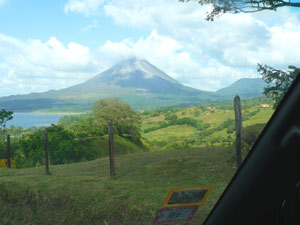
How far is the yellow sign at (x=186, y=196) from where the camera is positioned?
1869 mm

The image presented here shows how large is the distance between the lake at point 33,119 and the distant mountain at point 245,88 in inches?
49.4

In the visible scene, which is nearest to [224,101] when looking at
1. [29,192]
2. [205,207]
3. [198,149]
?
[198,149]

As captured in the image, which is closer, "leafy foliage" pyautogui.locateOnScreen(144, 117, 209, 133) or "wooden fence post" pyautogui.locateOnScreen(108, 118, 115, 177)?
"leafy foliage" pyautogui.locateOnScreen(144, 117, 209, 133)

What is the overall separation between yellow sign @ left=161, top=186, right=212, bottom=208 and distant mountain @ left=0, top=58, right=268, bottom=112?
28.4 inches

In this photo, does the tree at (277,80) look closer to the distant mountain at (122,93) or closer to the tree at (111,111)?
the distant mountain at (122,93)

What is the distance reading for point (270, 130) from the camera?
1527 mm

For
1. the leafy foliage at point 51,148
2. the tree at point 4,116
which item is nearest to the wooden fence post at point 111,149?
the leafy foliage at point 51,148

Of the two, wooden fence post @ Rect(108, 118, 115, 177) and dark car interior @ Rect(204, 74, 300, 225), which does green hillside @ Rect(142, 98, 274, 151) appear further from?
wooden fence post @ Rect(108, 118, 115, 177)

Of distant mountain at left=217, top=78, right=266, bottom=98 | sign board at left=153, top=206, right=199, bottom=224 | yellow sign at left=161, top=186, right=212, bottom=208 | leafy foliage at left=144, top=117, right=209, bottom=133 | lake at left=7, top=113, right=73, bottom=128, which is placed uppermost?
distant mountain at left=217, top=78, right=266, bottom=98

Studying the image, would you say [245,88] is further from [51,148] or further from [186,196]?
[51,148]

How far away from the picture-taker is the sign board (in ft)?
6.17

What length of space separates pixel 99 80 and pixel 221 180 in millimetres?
1242

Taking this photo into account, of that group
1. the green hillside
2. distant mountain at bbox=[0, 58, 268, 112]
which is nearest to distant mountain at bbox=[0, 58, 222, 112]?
distant mountain at bbox=[0, 58, 268, 112]

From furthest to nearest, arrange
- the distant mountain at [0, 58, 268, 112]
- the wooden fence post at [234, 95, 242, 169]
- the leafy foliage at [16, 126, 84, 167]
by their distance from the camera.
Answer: the leafy foliage at [16, 126, 84, 167] → the distant mountain at [0, 58, 268, 112] → the wooden fence post at [234, 95, 242, 169]
